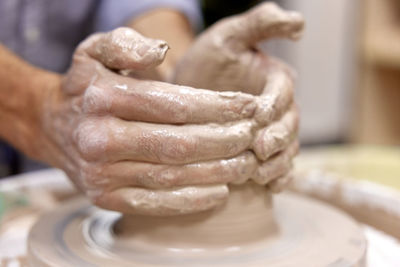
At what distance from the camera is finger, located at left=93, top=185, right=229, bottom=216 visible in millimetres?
901

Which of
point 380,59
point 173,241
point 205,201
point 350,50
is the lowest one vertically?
point 350,50

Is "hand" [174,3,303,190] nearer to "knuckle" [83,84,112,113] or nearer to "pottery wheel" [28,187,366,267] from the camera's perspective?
"pottery wheel" [28,187,366,267]

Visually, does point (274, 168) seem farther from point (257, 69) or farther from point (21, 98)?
point (21, 98)

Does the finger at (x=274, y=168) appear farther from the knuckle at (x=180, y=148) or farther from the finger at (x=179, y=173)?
the knuckle at (x=180, y=148)

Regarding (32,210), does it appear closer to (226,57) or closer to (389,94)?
(226,57)

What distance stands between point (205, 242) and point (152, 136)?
0.24 m

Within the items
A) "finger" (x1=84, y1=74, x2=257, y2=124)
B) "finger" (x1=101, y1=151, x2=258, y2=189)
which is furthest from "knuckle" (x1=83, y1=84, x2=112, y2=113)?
"finger" (x1=101, y1=151, x2=258, y2=189)

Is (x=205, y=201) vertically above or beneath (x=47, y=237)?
above

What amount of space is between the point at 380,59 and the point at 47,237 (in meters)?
2.71

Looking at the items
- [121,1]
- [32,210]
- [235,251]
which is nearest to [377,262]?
[235,251]

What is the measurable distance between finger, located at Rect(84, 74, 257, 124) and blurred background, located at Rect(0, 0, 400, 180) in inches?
97.0

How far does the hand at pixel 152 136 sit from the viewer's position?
0.87 m

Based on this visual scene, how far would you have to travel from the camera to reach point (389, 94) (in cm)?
342

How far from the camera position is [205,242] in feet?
3.22
